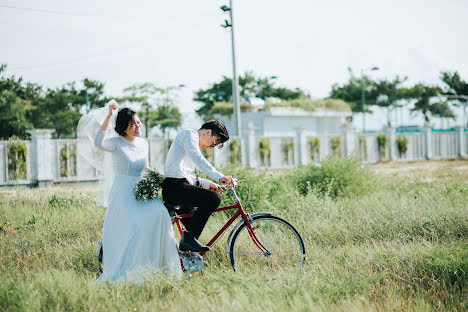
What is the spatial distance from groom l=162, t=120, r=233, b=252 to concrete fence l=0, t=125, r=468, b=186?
3562mm

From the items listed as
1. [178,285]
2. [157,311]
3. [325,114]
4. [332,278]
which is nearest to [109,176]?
[178,285]

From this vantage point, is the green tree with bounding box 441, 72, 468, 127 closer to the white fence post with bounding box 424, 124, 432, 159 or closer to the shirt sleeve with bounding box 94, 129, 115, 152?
the white fence post with bounding box 424, 124, 432, 159

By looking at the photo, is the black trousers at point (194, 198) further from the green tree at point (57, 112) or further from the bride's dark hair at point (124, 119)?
the green tree at point (57, 112)

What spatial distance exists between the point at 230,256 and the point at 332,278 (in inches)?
41.9

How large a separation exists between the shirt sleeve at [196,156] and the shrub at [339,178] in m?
5.12

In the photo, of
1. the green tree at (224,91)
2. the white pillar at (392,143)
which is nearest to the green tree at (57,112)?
the green tree at (224,91)

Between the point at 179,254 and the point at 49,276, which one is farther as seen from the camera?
the point at 179,254

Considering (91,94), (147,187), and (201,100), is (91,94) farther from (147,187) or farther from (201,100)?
(147,187)

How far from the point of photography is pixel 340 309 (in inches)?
138

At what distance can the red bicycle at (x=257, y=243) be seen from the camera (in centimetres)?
455

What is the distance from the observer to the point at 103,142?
433 cm

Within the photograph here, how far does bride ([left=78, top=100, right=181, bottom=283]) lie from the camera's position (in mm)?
4301

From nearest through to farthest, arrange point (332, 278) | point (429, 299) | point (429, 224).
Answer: point (429, 299) → point (332, 278) → point (429, 224)

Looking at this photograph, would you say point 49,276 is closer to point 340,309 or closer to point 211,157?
point 340,309
